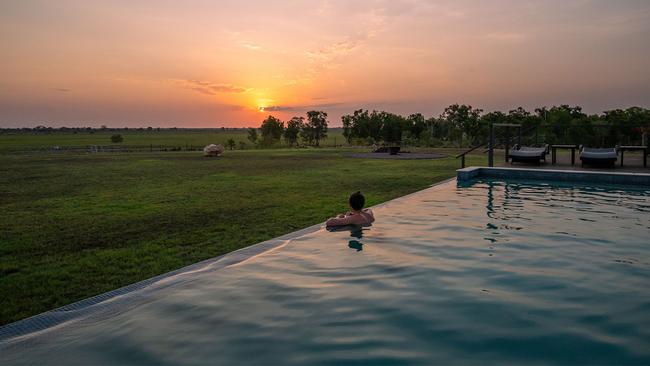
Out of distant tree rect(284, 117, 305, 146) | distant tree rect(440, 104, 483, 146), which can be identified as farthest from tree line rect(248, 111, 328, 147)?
distant tree rect(440, 104, 483, 146)

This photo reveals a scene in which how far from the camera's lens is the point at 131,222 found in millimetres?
8023

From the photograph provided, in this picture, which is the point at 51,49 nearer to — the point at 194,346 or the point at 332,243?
the point at 332,243

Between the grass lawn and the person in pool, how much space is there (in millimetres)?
807

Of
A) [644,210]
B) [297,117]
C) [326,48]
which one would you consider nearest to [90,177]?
[326,48]

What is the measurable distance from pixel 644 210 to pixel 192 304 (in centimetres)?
902

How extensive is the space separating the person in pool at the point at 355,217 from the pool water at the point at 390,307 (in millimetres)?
388

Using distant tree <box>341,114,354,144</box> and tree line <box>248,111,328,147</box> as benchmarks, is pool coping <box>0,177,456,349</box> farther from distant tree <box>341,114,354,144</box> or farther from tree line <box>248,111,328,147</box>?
tree line <box>248,111,328,147</box>

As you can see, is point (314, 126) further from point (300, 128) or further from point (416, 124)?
point (416, 124)

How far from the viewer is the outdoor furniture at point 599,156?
44.0 ft

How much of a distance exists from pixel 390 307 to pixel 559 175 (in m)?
11.0

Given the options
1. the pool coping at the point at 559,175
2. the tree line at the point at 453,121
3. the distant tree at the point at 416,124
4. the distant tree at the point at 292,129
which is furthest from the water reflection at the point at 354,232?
the distant tree at the point at 292,129

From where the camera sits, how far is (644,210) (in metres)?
8.21

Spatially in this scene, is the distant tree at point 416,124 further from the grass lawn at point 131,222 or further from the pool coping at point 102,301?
the pool coping at point 102,301

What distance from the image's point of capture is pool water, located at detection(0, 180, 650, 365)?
3182 millimetres
